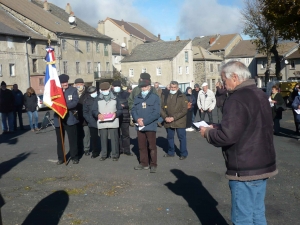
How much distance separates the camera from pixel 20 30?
46.3 m

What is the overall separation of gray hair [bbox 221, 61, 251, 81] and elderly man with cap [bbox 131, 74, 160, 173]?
453 centimetres

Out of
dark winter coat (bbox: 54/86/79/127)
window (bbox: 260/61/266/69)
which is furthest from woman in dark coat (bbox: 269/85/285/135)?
window (bbox: 260/61/266/69)

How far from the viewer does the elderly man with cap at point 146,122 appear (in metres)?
8.45

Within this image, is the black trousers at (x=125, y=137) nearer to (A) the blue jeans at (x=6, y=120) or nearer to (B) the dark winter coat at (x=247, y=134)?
(B) the dark winter coat at (x=247, y=134)

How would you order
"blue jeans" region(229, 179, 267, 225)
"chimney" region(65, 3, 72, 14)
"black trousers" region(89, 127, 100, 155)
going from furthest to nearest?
"chimney" region(65, 3, 72, 14)
"black trousers" region(89, 127, 100, 155)
"blue jeans" region(229, 179, 267, 225)

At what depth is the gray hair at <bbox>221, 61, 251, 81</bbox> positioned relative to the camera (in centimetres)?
391

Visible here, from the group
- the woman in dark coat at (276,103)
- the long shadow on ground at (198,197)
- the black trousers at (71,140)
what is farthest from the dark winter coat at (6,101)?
the woman in dark coat at (276,103)

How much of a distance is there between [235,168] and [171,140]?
610cm

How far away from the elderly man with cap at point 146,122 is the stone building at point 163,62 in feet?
169

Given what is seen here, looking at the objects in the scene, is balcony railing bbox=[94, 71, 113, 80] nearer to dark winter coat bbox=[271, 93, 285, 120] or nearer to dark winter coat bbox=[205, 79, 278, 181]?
dark winter coat bbox=[271, 93, 285, 120]

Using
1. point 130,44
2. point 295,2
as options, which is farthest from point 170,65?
point 295,2

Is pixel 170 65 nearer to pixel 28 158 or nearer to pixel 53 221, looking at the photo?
pixel 28 158

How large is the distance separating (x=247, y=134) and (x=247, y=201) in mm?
679

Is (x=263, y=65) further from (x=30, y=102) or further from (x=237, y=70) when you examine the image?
(x=237, y=70)
